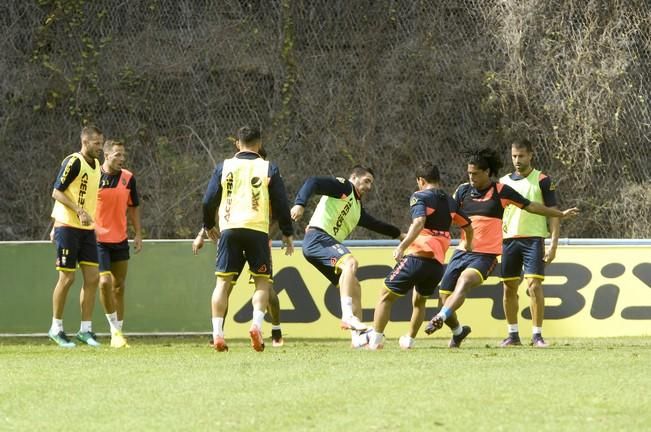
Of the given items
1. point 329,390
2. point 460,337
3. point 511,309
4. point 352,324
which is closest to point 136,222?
point 352,324

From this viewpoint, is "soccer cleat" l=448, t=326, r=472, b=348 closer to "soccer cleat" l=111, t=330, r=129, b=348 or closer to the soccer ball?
the soccer ball

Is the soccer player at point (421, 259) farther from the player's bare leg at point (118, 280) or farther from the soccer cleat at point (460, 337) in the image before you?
the player's bare leg at point (118, 280)

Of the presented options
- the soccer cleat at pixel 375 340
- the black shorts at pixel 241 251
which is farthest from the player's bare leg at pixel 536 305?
the black shorts at pixel 241 251

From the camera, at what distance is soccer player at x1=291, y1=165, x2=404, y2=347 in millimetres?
12008

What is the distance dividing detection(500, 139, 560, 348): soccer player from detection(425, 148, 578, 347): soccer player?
9.8 inches

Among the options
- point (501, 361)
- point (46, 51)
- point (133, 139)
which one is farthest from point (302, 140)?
point (501, 361)

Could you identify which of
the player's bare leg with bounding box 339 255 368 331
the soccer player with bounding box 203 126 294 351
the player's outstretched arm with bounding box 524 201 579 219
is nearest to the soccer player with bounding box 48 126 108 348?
the soccer player with bounding box 203 126 294 351

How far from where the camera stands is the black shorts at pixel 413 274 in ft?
38.8

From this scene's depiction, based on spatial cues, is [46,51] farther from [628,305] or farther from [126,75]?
[628,305]

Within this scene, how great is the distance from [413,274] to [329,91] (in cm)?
719

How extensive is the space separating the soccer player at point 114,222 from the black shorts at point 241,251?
8.24 feet

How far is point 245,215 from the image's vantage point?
11086 millimetres

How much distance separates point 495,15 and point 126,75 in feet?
18.4

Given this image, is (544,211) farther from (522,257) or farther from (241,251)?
(241,251)
